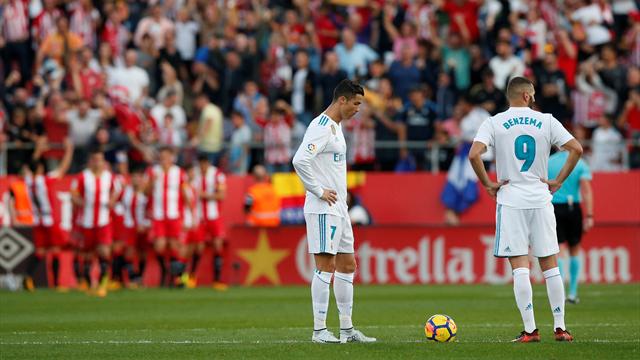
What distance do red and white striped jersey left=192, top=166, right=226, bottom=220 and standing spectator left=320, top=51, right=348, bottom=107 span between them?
2637mm

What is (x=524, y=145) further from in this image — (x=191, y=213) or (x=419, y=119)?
(x=191, y=213)

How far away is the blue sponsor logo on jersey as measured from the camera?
12469mm

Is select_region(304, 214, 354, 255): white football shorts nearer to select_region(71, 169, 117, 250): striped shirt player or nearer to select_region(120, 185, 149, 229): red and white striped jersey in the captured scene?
select_region(71, 169, 117, 250): striped shirt player

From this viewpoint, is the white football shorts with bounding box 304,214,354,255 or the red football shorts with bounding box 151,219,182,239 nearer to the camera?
the white football shorts with bounding box 304,214,354,255

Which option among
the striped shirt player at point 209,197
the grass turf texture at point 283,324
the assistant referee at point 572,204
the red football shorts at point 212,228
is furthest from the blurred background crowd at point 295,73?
the assistant referee at point 572,204

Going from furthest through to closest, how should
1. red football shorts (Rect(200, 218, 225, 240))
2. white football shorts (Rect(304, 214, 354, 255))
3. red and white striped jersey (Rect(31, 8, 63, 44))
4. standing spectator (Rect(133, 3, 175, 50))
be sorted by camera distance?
1. standing spectator (Rect(133, 3, 175, 50))
2. red and white striped jersey (Rect(31, 8, 63, 44))
3. red football shorts (Rect(200, 218, 225, 240))
4. white football shorts (Rect(304, 214, 354, 255))

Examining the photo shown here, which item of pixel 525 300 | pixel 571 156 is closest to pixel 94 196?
pixel 525 300

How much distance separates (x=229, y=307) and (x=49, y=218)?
277 inches

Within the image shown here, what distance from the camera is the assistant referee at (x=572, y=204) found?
18.5m

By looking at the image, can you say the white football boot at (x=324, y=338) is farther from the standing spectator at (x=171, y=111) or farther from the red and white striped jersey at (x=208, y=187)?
the standing spectator at (x=171, y=111)

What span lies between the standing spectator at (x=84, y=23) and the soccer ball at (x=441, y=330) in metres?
17.0

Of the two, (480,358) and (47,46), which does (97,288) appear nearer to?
(47,46)

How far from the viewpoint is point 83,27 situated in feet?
92.8

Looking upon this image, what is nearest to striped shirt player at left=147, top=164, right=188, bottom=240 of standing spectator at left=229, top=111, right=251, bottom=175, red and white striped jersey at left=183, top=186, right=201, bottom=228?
red and white striped jersey at left=183, top=186, right=201, bottom=228
